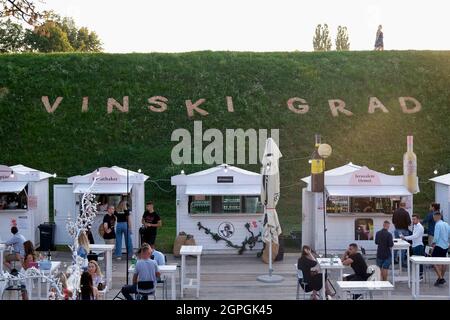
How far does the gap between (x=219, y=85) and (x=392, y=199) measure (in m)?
16.3

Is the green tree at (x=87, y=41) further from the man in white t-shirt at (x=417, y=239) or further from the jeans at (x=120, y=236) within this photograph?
the man in white t-shirt at (x=417, y=239)

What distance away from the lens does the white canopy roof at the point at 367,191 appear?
1662 cm

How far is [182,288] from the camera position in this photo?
1231 centimetres

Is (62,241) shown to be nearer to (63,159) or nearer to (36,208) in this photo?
(36,208)

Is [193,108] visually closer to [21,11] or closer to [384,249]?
[384,249]

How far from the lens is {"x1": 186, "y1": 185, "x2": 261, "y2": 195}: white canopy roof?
55.6ft

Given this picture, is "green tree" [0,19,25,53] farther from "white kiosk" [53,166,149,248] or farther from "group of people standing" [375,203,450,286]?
"group of people standing" [375,203,450,286]

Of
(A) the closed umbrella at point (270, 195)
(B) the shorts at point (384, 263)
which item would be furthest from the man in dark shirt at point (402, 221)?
(A) the closed umbrella at point (270, 195)

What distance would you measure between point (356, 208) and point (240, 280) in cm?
460

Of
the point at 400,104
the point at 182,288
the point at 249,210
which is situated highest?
the point at 400,104

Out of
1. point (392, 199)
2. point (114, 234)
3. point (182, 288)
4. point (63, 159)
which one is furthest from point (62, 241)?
point (63, 159)

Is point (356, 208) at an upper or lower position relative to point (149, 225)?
upper

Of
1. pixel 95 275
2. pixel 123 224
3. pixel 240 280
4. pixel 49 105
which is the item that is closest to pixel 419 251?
pixel 240 280

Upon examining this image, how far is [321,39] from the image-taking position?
1980 inches
